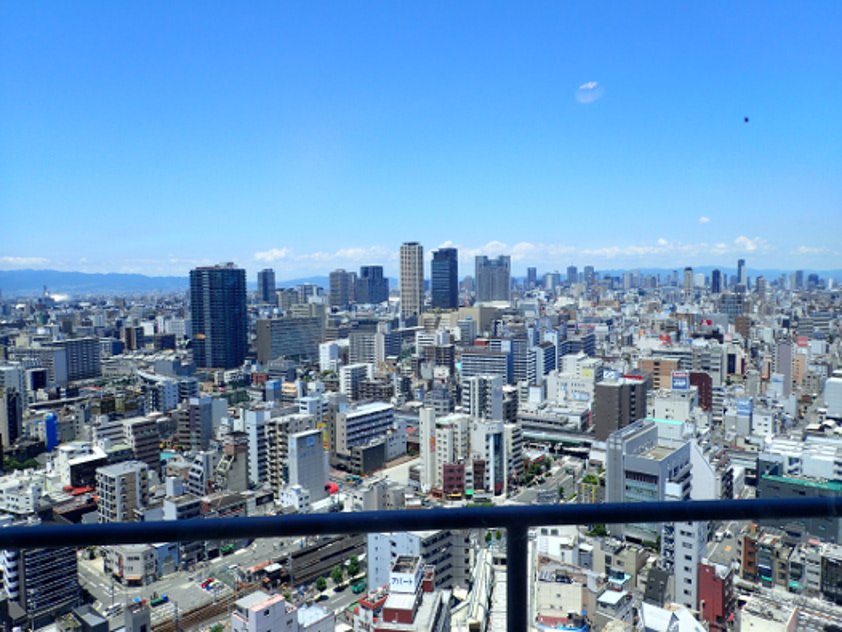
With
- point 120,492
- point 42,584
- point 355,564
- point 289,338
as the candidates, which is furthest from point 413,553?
point 289,338

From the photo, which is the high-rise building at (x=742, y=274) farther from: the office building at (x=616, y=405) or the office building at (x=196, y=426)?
the office building at (x=196, y=426)

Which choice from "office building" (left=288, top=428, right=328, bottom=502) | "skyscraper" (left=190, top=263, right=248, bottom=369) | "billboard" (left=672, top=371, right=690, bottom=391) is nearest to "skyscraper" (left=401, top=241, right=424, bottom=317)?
"skyscraper" (left=190, top=263, right=248, bottom=369)

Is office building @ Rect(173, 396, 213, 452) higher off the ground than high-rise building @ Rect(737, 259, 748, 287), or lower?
lower

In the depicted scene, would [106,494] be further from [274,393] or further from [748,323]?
[748,323]

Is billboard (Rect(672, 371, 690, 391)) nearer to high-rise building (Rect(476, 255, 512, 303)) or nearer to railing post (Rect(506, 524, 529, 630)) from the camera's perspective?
railing post (Rect(506, 524, 529, 630))

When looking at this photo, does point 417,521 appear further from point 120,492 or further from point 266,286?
point 266,286

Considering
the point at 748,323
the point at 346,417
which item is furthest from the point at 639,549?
the point at 748,323
